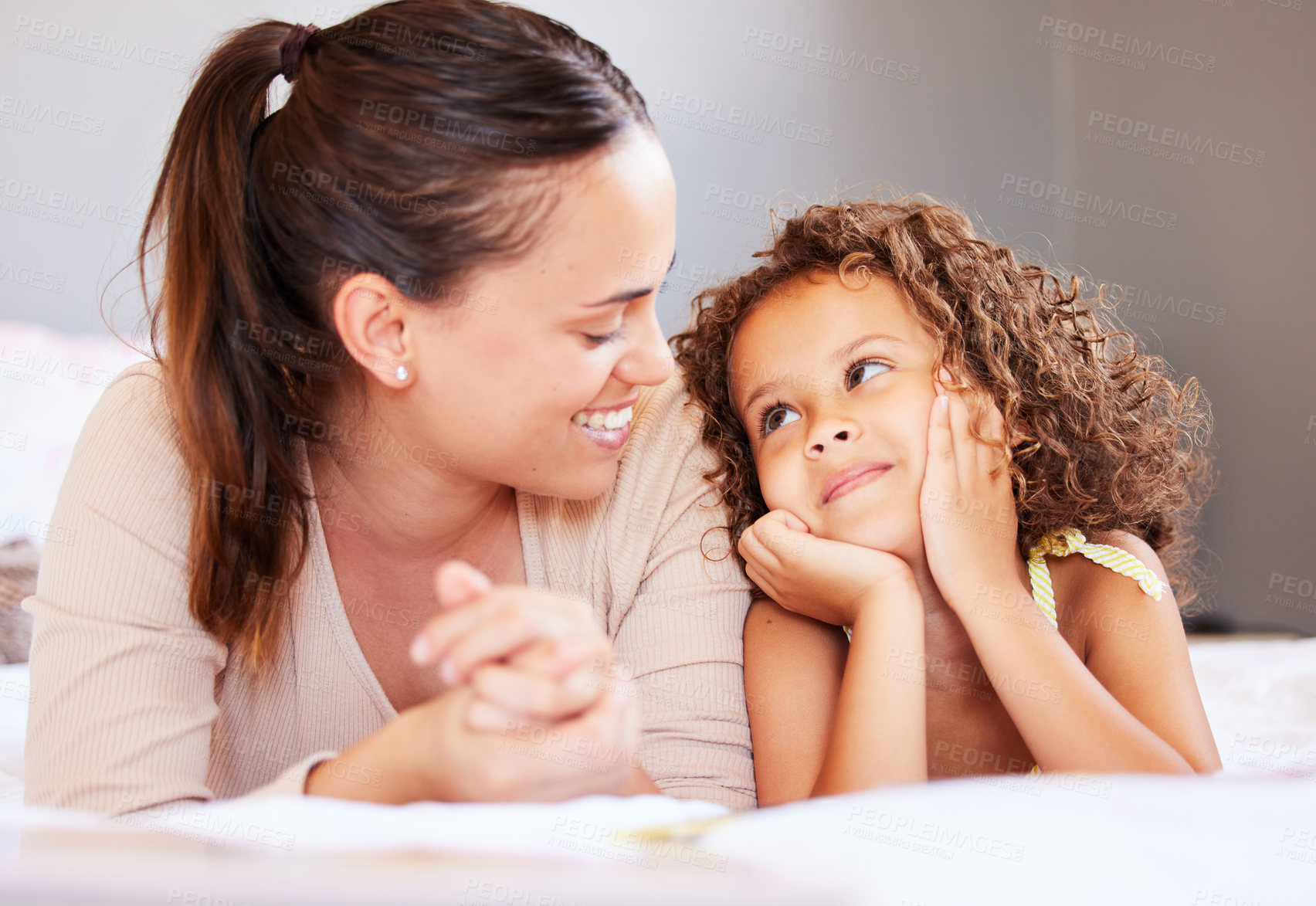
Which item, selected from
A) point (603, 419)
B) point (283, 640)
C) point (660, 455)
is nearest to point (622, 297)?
point (603, 419)

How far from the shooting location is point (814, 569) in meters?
1.10

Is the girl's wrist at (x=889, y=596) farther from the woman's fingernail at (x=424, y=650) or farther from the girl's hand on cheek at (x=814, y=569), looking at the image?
the woman's fingernail at (x=424, y=650)

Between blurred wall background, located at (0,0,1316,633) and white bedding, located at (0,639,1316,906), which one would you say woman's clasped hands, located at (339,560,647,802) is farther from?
blurred wall background, located at (0,0,1316,633)

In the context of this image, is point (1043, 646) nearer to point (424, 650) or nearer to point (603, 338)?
point (603, 338)

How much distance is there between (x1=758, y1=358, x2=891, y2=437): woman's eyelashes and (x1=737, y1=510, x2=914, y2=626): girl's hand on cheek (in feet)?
0.42

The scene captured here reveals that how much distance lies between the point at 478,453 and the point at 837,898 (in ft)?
1.91

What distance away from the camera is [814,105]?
2.18 m

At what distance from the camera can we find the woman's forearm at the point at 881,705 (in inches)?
37.8

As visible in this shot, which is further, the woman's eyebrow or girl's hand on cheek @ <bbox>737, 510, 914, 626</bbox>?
girl's hand on cheek @ <bbox>737, 510, 914, 626</bbox>

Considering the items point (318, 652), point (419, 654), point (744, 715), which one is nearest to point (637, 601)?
point (744, 715)

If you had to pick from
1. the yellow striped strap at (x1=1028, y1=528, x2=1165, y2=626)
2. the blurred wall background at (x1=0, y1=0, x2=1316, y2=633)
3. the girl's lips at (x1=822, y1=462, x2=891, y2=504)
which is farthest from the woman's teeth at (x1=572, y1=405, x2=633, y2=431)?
the blurred wall background at (x1=0, y1=0, x2=1316, y2=633)

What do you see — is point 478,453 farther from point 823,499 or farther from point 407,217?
point 823,499

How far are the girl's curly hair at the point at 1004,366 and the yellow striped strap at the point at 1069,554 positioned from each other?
0.06 ft

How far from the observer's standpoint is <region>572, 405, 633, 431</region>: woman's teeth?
1.04m
